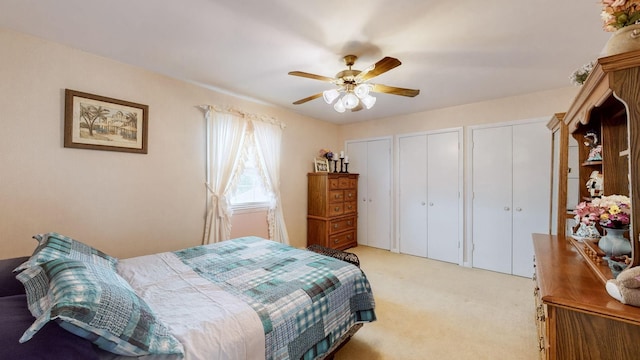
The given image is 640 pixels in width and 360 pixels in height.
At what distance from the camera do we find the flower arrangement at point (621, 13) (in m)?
1.03

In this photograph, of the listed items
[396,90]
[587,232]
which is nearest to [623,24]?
[396,90]

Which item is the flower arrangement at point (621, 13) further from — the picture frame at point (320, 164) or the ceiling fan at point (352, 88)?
the picture frame at point (320, 164)

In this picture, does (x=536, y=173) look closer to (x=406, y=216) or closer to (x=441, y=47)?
(x=406, y=216)

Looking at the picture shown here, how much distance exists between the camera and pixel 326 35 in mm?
1921

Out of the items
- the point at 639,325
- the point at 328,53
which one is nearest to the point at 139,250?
the point at 328,53

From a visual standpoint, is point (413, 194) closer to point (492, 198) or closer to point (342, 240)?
point (492, 198)

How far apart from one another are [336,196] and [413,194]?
4.29 ft

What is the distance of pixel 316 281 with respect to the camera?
1.64 m

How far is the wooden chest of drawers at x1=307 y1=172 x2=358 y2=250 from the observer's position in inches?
164

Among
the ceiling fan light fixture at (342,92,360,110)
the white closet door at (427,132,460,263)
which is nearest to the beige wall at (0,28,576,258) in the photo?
the white closet door at (427,132,460,263)

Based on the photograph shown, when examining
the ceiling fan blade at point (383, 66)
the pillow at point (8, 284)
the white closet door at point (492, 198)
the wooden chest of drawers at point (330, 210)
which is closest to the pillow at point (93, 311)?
the pillow at point (8, 284)

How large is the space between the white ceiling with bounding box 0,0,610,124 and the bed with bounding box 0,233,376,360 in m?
1.57

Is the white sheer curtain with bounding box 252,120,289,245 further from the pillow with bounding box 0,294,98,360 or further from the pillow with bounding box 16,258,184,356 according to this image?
the pillow with bounding box 0,294,98,360

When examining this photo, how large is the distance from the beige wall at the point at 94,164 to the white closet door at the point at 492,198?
3.60 metres
